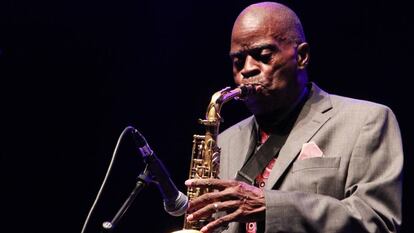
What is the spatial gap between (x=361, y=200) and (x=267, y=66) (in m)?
1.05

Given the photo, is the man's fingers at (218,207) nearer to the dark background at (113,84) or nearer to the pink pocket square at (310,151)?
the pink pocket square at (310,151)

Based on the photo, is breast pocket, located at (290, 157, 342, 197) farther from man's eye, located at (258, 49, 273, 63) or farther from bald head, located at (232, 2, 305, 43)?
bald head, located at (232, 2, 305, 43)

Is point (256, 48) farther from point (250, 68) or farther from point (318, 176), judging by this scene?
point (318, 176)

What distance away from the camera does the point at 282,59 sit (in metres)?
3.72

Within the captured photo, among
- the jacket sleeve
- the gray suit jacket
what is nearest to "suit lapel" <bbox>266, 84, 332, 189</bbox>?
the gray suit jacket

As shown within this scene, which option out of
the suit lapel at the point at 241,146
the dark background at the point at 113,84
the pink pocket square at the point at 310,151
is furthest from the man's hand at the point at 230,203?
the dark background at the point at 113,84

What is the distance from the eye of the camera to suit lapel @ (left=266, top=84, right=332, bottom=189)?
11.2 feet

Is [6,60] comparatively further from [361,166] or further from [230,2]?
[361,166]

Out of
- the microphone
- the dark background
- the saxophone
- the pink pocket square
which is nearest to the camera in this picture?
the microphone

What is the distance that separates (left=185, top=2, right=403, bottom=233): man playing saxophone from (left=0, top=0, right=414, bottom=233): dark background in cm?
113

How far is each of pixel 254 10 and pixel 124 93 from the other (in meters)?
1.81

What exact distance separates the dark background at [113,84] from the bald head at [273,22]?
1162 millimetres

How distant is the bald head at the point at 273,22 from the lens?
3781 millimetres

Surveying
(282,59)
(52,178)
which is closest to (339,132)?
(282,59)
